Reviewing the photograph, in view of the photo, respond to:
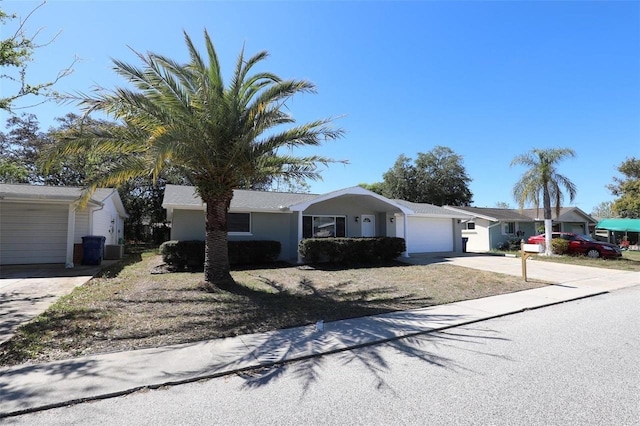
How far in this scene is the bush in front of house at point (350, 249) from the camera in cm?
1546

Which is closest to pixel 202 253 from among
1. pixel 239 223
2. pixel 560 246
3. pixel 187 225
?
pixel 187 225

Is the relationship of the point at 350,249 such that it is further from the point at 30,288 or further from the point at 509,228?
the point at 509,228

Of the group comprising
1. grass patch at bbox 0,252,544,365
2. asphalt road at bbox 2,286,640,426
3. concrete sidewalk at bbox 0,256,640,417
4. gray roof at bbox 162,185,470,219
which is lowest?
asphalt road at bbox 2,286,640,426

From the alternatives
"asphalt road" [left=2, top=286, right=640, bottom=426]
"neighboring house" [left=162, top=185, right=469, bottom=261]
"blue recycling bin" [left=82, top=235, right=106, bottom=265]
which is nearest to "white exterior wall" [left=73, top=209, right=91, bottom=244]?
"blue recycling bin" [left=82, top=235, right=106, bottom=265]

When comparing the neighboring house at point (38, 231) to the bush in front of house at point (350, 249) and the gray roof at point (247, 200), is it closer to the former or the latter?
the gray roof at point (247, 200)

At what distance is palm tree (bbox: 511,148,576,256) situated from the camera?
20594 millimetres

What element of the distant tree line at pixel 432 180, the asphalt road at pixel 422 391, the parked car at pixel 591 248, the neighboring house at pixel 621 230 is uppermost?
the distant tree line at pixel 432 180

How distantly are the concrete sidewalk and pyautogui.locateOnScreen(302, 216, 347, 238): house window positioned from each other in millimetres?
10833

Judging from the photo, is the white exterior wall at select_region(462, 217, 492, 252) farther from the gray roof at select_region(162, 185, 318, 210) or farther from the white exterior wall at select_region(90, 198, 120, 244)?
the white exterior wall at select_region(90, 198, 120, 244)

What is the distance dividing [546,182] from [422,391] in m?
21.0

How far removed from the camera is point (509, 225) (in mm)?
29891

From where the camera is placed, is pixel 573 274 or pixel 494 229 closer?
pixel 573 274

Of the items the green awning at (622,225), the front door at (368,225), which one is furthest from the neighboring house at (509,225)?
the front door at (368,225)

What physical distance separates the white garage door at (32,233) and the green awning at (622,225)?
131 feet
